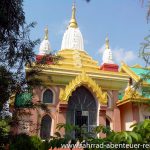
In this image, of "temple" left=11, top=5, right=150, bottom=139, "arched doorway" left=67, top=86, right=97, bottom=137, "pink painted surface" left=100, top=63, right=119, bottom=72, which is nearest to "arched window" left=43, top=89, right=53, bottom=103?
"temple" left=11, top=5, right=150, bottom=139

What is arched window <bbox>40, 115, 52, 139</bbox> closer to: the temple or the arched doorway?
the temple

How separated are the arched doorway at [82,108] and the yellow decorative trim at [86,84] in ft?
1.68

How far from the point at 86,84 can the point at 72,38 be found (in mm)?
6862

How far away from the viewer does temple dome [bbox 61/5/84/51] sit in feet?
67.4

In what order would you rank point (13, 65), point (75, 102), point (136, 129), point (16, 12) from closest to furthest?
1. point (136, 129)
2. point (16, 12)
3. point (13, 65)
4. point (75, 102)

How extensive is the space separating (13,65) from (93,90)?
9978 mm

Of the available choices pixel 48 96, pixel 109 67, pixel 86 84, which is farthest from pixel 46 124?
pixel 109 67

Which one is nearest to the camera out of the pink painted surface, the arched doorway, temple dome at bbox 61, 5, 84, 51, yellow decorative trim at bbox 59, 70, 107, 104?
yellow decorative trim at bbox 59, 70, 107, 104

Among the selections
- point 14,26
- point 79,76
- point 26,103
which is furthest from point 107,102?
point 14,26

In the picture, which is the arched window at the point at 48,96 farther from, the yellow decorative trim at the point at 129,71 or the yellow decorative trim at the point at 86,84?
the yellow decorative trim at the point at 129,71

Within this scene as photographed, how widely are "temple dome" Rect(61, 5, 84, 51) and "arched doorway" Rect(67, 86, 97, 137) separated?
5.63 m

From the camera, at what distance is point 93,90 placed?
15055 millimetres

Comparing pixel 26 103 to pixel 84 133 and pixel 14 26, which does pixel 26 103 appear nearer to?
pixel 14 26

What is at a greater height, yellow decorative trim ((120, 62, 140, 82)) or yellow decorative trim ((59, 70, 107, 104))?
yellow decorative trim ((120, 62, 140, 82))
